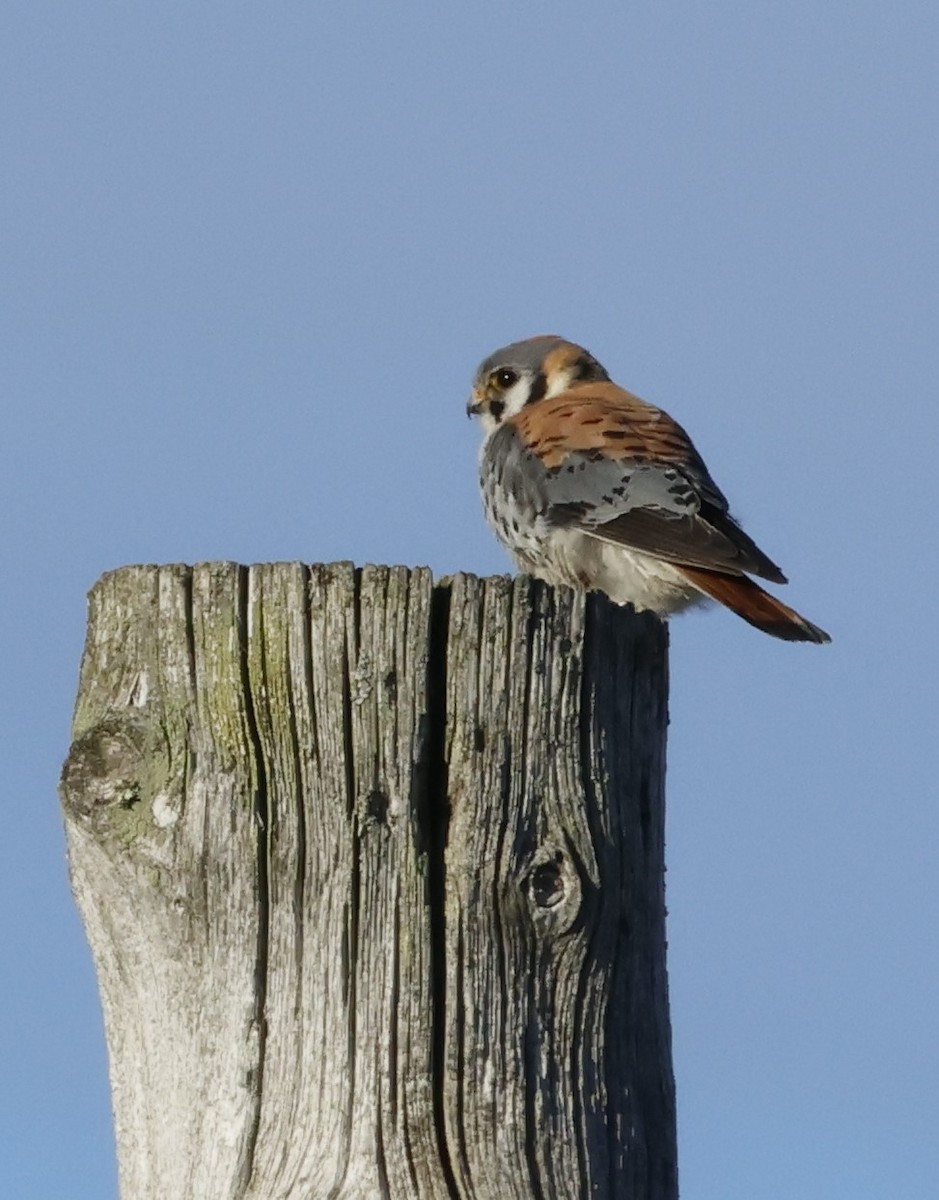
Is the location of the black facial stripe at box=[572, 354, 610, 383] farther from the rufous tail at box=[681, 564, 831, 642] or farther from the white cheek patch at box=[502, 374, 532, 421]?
the rufous tail at box=[681, 564, 831, 642]

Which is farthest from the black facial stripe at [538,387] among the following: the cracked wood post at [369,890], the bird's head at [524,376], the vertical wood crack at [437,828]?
the vertical wood crack at [437,828]

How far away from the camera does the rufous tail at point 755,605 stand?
17.0ft

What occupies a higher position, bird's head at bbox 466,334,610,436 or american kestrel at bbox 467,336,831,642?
bird's head at bbox 466,334,610,436

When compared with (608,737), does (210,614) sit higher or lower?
higher

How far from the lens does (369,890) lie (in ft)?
8.68

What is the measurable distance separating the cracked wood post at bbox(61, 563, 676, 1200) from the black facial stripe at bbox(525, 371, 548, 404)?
491 centimetres

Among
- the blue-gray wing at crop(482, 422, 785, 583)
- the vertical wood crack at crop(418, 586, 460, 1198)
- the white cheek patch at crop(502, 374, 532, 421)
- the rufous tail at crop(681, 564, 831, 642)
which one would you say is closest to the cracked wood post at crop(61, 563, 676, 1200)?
the vertical wood crack at crop(418, 586, 460, 1198)

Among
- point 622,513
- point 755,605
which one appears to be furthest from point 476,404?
point 755,605

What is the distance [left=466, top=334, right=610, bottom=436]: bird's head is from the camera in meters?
7.69

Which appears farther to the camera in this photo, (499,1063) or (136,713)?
(136,713)

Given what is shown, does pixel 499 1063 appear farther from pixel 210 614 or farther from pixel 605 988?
pixel 210 614

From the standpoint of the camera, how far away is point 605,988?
2730 mm

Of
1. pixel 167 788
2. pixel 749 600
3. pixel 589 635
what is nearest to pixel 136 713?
pixel 167 788

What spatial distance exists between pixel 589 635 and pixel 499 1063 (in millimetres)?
693
